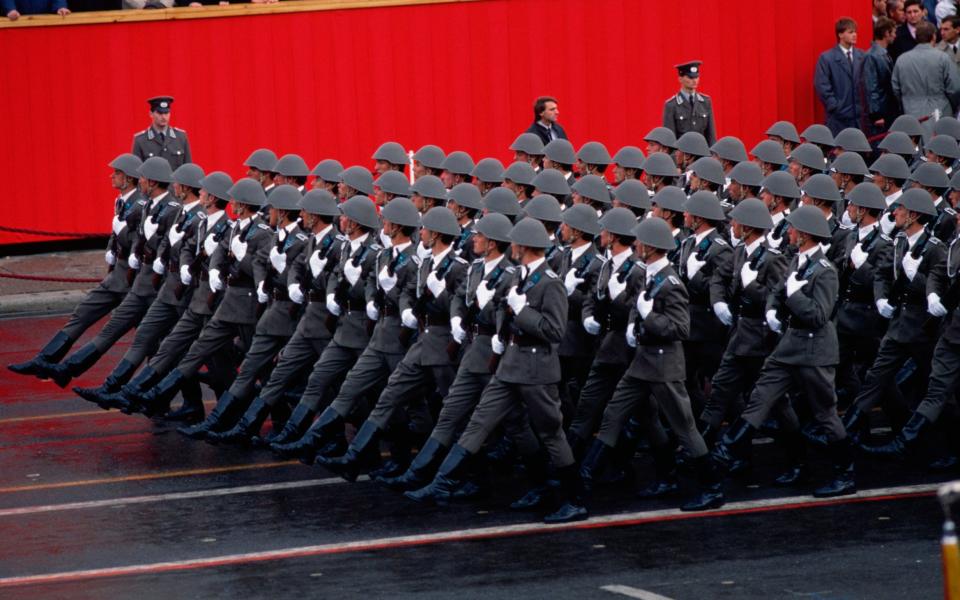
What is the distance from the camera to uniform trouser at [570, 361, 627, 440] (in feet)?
39.9

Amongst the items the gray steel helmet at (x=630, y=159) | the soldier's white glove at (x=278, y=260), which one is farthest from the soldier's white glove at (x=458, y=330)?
the gray steel helmet at (x=630, y=159)

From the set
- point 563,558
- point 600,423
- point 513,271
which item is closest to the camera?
point 563,558

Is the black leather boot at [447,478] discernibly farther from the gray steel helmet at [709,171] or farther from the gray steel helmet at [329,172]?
the gray steel helmet at [709,171]

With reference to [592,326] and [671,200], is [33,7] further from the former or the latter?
[592,326]

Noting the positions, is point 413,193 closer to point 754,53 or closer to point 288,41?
point 288,41

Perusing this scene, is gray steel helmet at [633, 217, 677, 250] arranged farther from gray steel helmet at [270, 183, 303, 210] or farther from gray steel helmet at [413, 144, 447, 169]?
gray steel helmet at [413, 144, 447, 169]

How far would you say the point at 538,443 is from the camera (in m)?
11.8

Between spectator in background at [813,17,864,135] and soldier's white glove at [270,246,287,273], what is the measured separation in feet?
34.0

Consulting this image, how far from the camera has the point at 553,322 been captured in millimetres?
11273

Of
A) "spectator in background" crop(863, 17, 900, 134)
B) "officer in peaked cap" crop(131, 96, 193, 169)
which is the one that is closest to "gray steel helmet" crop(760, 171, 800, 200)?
"officer in peaked cap" crop(131, 96, 193, 169)

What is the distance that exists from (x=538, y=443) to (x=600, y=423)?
0.81 m

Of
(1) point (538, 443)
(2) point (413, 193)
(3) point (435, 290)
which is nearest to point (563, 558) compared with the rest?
(1) point (538, 443)

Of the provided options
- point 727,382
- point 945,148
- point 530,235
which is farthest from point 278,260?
point 945,148

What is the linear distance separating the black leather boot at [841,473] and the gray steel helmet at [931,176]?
2.73 meters
